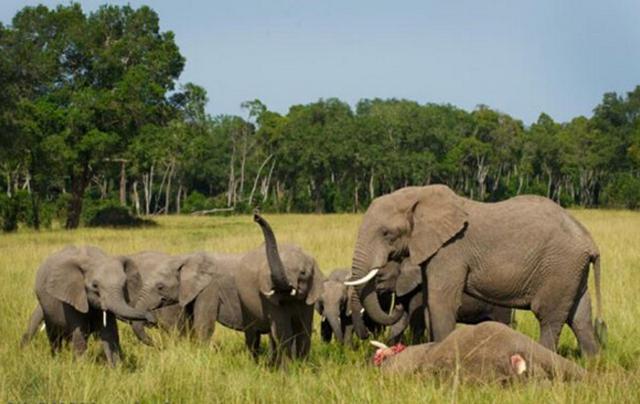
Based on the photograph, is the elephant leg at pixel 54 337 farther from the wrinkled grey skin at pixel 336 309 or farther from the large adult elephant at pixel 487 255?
the large adult elephant at pixel 487 255

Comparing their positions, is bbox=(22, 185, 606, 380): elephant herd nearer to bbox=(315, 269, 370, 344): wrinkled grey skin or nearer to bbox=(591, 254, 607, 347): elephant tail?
bbox=(591, 254, 607, 347): elephant tail

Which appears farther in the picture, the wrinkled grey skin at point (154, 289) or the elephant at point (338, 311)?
the elephant at point (338, 311)

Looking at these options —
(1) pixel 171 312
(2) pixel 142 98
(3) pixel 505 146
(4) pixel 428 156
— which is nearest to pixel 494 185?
(3) pixel 505 146

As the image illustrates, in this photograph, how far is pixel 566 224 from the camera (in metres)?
8.11

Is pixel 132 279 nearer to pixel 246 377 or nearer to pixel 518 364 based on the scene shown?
pixel 246 377

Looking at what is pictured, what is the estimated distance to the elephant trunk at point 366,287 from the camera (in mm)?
8102

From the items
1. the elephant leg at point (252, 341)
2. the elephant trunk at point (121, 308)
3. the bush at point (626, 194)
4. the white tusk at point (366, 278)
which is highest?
the bush at point (626, 194)

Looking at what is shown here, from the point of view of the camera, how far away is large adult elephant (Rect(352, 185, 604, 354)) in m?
7.98

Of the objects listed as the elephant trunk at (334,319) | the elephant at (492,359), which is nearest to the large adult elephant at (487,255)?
the elephant at (492,359)

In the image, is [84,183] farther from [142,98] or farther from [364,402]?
[364,402]

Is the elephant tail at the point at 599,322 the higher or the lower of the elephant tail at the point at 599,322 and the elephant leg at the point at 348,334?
the higher

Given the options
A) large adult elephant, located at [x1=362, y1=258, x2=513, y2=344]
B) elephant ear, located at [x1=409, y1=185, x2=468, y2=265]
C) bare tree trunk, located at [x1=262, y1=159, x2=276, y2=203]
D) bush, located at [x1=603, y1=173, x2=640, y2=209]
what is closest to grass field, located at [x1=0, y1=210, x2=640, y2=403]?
large adult elephant, located at [x1=362, y1=258, x2=513, y2=344]

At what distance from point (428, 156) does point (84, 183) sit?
3769 cm

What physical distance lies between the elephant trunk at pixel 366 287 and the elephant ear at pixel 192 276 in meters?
2.11
